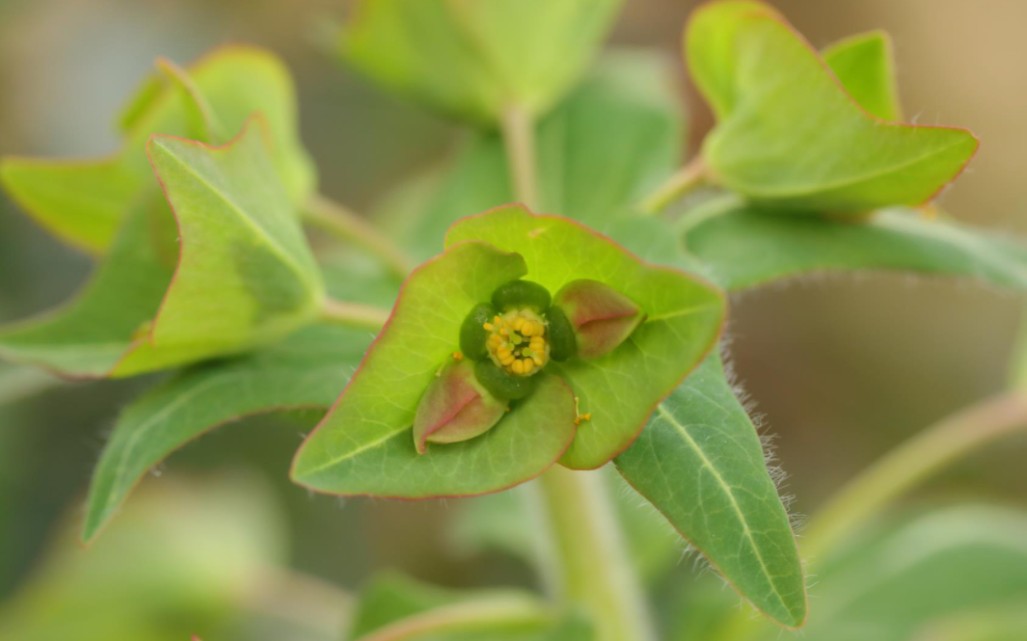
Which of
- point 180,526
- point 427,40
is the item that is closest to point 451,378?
point 427,40

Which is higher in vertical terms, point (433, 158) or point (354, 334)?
point (354, 334)

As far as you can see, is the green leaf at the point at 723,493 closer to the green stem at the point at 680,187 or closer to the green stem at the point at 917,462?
the green stem at the point at 680,187

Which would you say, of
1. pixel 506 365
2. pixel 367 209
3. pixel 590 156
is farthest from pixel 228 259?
pixel 367 209

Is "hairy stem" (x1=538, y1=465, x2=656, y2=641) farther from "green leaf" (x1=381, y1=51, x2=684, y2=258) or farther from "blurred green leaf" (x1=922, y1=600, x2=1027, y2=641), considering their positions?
"blurred green leaf" (x1=922, y1=600, x2=1027, y2=641)

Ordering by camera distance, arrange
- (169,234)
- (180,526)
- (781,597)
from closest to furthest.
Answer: (781,597), (169,234), (180,526)

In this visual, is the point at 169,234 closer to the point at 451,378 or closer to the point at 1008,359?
the point at 451,378

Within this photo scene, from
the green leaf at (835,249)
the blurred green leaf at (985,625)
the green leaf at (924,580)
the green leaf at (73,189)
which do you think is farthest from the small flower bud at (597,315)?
→ the blurred green leaf at (985,625)
